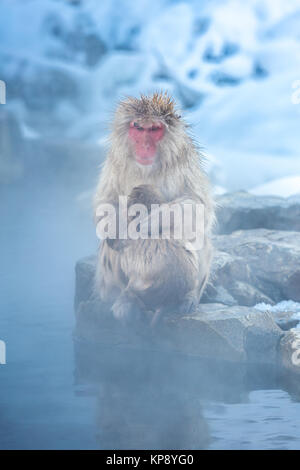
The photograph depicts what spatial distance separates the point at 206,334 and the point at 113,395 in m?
0.59

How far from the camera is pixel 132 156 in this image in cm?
272

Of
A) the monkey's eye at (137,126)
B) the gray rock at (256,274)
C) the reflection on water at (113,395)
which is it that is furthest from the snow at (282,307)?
the monkey's eye at (137,126)

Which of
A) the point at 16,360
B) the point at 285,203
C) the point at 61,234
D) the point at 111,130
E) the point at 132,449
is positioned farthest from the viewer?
the point at 61,234

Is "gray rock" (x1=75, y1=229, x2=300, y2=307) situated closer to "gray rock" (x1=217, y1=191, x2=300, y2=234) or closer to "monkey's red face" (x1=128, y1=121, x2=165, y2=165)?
"gray rock" (x1=217, y1=191, x2=300, y2=234)

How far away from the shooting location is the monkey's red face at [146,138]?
2.63m

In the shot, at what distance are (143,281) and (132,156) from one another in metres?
0.53

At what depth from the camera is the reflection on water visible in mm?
1861

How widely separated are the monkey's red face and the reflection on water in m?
0.81

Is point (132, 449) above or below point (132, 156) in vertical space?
below

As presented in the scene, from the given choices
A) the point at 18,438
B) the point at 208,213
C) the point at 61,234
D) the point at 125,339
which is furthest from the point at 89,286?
the point at 61,234

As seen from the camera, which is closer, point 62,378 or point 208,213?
point 62,378

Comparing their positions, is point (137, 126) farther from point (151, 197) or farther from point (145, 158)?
point (151, 197)

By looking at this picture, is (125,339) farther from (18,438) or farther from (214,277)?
(18,438)

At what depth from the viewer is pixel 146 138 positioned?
8.64 ft
